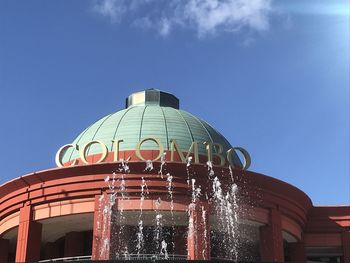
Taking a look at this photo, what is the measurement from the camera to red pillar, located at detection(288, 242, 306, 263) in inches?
1368

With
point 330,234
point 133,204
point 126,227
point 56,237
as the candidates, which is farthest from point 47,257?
point 330,234

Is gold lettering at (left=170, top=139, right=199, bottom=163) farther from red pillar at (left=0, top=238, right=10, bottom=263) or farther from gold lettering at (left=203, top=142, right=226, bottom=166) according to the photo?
red pillar at (left=0, top=238, right=10, bottom=263)

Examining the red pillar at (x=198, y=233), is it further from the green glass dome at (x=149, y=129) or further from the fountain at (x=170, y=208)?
the green glass dome at (x=149, y=129)

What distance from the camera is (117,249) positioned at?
28.7 metres

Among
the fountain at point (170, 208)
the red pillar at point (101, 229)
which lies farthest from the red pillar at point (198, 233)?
the red pillar at point (101, 229)

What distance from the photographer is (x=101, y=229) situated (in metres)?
28.2

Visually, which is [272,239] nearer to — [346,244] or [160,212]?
→ [160,212]

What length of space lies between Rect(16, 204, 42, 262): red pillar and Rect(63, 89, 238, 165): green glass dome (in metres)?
6.75

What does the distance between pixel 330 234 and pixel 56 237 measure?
14886 millimetres

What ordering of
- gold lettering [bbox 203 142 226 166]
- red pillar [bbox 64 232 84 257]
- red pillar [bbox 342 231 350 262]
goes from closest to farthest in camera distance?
1. gold lettering [bbox 203 142 226 166]
2. red pillar [bbox 64 232 84 257]
3. red pillar [bbox 342 231 350 262]

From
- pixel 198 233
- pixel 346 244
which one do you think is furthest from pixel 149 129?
pixel 346 244

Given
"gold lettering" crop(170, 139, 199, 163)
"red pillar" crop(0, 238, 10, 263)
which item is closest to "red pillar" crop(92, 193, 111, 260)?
"gold lettering" crop(170, 139, 199, 163)

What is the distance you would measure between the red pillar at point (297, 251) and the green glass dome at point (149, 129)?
23.0ft

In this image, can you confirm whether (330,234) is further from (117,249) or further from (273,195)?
(117,249)
